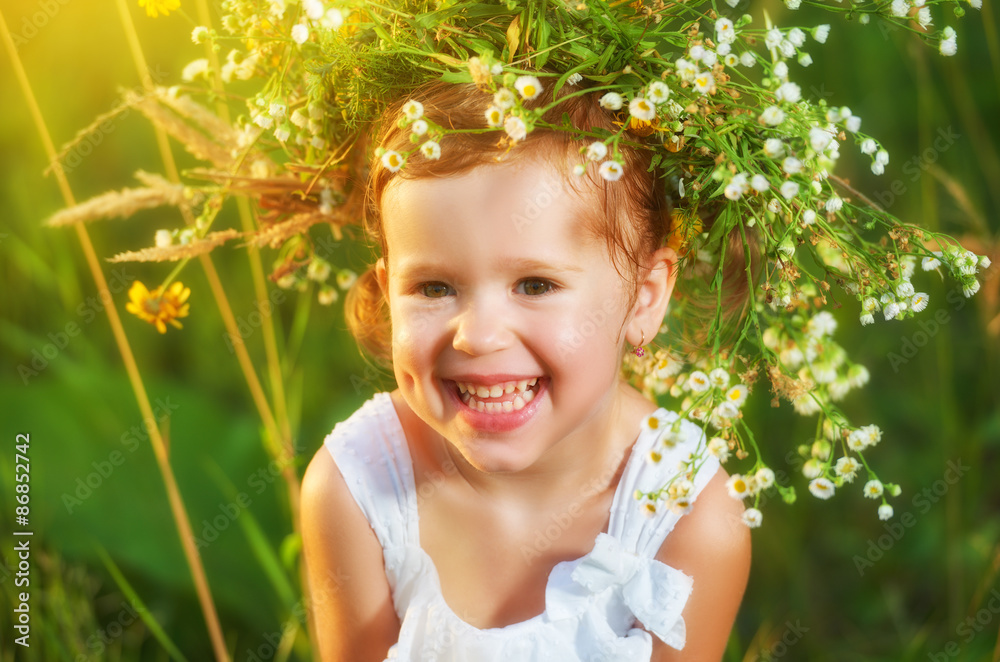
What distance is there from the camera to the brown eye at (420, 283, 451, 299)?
124 centimetres

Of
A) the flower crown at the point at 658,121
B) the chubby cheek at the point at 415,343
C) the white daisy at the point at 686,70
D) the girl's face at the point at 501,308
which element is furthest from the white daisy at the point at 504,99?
the chubby cheek at the point at 415,343

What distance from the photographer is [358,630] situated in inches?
59.2

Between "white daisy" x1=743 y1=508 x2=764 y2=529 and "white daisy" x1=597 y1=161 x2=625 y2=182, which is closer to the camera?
"white daisy" x1=597 y1=161 x2=625 y2=182

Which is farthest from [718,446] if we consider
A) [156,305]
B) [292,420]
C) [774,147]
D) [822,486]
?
[292,420]

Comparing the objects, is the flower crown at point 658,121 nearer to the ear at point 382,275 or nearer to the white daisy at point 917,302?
the white daisy at point 917,302

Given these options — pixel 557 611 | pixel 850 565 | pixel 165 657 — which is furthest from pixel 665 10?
pixel 165 657

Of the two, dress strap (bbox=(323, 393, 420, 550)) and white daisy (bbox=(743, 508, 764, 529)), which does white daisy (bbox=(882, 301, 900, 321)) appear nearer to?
white daisy (bbox=(743, 508, 764, 529))

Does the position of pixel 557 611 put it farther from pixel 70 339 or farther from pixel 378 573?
pixel 70 339

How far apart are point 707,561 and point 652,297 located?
1.37 feet

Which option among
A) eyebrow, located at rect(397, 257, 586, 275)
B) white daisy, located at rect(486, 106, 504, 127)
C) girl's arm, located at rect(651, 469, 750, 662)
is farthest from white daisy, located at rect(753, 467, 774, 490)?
white daisy, located at rect(486, 106, 504, 127)

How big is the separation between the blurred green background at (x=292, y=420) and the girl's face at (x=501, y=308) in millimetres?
718

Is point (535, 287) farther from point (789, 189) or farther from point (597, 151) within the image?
point (789, 189)

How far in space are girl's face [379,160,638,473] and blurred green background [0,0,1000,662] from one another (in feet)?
2.36

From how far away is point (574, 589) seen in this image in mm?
1411
